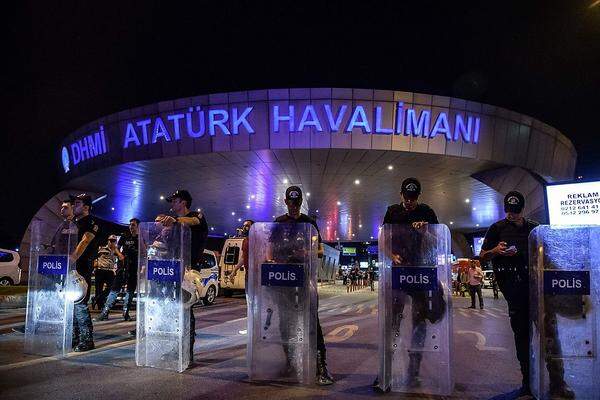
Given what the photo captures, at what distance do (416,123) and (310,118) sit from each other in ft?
15.1

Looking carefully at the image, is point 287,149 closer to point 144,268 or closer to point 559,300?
point 144,268

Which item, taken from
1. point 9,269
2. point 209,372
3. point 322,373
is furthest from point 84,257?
point 9,269

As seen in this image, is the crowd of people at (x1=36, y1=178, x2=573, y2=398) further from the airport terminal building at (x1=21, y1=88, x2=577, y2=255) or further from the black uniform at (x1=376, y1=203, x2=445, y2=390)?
the airport terminal building at (x1=21, y1=88, x2=577, y2=255)

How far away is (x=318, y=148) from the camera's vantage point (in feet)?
71.3

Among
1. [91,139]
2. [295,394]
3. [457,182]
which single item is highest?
[91,139]

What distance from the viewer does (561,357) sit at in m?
4.50

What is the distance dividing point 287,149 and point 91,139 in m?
11.2

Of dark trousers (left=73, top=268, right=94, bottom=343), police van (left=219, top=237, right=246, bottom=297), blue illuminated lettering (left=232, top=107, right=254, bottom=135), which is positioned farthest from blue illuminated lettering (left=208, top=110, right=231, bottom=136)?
dark trousers (left=73, top=268, right=94, bottom=343)

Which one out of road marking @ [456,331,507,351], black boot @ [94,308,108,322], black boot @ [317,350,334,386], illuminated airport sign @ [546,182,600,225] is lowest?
road marking @ [456,331,507,351]

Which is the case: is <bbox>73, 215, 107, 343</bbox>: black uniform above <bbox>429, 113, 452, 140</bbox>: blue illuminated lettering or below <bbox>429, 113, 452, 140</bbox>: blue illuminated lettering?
below

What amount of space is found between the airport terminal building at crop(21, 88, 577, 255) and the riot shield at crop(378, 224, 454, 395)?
1675 centimetres

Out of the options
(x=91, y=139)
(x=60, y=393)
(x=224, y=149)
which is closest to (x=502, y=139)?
(x=224, y=149)

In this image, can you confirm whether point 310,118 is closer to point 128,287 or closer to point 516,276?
point 128,287

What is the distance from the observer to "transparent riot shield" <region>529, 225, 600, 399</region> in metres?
4.46
